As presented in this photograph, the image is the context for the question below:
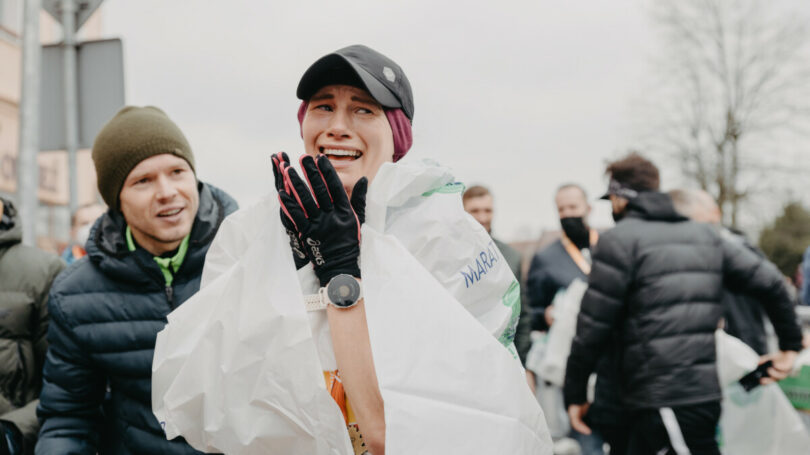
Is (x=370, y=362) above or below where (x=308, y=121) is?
below

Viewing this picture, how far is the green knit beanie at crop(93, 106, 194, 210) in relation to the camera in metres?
2.29

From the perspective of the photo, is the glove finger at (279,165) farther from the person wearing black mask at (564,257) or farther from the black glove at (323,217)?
the person wearing black mask at (564,257)

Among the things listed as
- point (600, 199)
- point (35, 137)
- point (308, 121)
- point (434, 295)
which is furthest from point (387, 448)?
point (35, 137)

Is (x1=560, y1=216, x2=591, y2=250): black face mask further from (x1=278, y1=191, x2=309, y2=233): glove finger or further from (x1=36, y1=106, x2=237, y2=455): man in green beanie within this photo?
(x1=278, y1=191, x2=309, y2=233): glove finger

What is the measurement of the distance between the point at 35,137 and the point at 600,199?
128 inches

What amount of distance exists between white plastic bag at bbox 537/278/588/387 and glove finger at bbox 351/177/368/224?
3403mm

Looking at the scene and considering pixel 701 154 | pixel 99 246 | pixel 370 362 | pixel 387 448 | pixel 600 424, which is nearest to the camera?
pixel 387 448

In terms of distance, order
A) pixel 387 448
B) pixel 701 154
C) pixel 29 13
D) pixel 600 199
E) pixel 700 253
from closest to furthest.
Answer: pixel 387 448 < pixel 700 253 < pixel 600 199 < pixel 29 13 < pixel 701 154

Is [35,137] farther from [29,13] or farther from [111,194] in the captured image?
[111,194]

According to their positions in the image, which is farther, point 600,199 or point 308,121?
point 600,199

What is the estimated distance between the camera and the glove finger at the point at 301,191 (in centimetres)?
142

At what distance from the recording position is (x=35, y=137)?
416cm

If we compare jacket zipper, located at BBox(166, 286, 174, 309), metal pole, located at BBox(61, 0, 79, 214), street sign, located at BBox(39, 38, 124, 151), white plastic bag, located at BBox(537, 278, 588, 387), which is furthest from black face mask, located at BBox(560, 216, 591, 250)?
jacket zipper, located at BBox(166, 286, 174, 309)

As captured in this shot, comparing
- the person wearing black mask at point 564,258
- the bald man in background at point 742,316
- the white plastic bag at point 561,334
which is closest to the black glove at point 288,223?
the white plastic bag at point 561,334
